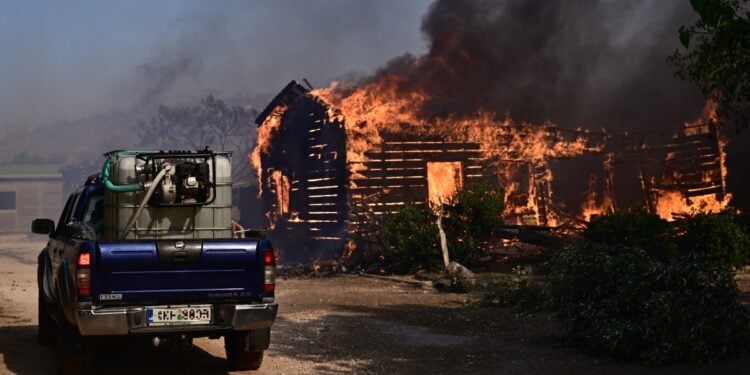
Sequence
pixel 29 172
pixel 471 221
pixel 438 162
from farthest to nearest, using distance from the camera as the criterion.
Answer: pixel 29 172
pixel 438 162
pixel 471 221

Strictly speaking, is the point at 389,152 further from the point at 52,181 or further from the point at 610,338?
the point at 52,181

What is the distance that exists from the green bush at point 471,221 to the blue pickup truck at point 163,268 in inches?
517

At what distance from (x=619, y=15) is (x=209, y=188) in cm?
2956

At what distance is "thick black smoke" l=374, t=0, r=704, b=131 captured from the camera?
30656 millimetres

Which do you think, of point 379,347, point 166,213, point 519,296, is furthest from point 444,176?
point 166,213

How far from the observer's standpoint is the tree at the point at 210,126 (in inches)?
3182

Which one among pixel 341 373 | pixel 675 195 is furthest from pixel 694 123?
pixel 341 373

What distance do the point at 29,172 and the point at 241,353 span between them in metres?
72.3

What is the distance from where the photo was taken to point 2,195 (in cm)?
7206

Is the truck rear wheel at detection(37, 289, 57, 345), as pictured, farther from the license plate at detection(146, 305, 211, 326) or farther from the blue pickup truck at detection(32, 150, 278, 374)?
the license plate at detection(146, 305, 211, 326)

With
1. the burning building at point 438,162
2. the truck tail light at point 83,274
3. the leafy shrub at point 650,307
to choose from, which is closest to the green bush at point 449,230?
the burning building at point 438,162

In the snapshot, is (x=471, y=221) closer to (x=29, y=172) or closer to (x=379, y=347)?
(x=379, y=347)

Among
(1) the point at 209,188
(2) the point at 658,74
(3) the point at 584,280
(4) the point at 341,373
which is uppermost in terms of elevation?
(2) the point at 658,74

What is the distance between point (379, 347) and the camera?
11.4 metres
